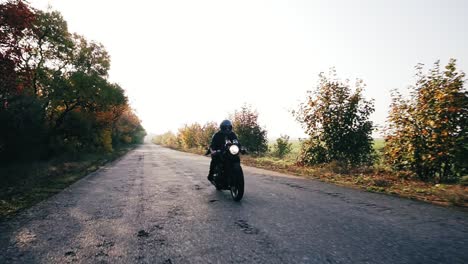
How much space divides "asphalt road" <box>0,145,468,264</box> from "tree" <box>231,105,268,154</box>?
19539 mm

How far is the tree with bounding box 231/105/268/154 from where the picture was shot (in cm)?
2653

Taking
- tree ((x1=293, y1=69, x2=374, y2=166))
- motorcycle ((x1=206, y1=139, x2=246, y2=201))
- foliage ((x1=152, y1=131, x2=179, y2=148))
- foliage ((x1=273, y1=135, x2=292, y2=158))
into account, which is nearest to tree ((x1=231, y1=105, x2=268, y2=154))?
foliage ((x1=273, y1=135, x2=292, y2=158))

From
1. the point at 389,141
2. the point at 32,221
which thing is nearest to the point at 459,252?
the point at 32,221

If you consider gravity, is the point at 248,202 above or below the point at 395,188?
below

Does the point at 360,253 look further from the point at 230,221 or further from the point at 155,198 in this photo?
the point at 155,198

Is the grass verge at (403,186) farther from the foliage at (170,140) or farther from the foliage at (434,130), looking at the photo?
the foliage at (170,140)

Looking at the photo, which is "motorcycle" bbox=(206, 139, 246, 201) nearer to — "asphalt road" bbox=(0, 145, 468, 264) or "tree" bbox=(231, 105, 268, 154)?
"asphalt road" bbox=(0, 145, 468, 264)

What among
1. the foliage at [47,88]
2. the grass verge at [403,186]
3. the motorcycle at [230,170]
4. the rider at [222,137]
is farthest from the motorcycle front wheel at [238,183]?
the foliage at [47,88]

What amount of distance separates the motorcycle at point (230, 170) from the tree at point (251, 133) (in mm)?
18796

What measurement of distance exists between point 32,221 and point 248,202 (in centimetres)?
438

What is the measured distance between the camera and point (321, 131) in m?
14.9

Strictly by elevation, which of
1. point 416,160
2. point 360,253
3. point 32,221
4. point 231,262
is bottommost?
point 32,221

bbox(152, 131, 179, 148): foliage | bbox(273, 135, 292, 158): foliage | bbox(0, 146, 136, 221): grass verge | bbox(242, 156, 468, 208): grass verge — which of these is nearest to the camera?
bbox(0, 146, 136, 221): grass verge

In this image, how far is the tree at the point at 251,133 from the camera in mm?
26531
